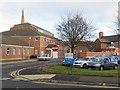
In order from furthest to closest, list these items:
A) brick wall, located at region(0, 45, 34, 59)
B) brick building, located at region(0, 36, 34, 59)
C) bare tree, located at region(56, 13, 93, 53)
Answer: brick wall, located at region(0, 45, 34, 59) < brick building, located at region(0, 36, 34, 59) < bare tree, located at region(56, 13, 93, 53)

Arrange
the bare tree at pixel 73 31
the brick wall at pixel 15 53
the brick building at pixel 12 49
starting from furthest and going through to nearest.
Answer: the brick wall at pixel 15 53
the brick building at pixel 12 49
the bare tree at pixel 73 31

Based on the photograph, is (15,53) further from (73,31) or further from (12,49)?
(73,31)

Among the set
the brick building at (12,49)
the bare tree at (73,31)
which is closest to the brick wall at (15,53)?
the brick building at (12,49)

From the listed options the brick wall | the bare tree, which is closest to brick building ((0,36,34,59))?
the brick wall

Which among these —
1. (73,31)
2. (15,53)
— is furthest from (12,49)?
(73,31)

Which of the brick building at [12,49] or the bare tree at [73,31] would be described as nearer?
the bare tree at [73,31]

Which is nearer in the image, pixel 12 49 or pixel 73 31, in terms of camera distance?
pixel 73 31

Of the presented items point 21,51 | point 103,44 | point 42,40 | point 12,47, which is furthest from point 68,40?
point 103,44

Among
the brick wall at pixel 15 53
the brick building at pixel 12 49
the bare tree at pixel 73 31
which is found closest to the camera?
the bare tree at pixel 73 31

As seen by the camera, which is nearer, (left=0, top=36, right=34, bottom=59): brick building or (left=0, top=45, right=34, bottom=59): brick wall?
(left=0, top=36, right=34, bottom=59): brick building

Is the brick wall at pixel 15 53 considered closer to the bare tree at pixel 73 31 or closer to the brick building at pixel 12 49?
the brick building at pixel 12 49

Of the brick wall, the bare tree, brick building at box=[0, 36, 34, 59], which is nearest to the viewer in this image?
the bare tree

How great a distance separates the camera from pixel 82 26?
4384cm

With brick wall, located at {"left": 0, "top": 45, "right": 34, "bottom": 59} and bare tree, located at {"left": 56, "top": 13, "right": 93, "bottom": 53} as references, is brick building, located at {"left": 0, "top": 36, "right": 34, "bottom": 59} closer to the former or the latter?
brick wall, located at {"left": 0, "top": 45, "right": 34, "bottom": 59}
